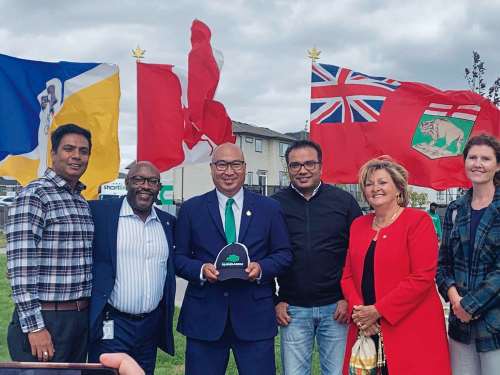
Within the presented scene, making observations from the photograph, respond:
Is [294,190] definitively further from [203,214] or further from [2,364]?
[2,364]

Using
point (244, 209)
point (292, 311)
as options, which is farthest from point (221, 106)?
point (292, 311)

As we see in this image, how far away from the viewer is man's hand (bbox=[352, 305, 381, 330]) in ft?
12.5

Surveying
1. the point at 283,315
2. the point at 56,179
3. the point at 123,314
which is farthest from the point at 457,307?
the point at 56,179

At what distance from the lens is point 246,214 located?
4.37 m

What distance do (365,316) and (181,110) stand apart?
3.55 m

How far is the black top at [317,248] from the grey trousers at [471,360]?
3.18 ft

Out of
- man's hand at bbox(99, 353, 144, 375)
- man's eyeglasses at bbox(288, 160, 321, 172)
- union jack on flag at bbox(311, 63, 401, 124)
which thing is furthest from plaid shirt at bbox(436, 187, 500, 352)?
union jack on flag at bbox(311, 63, 401, 124)

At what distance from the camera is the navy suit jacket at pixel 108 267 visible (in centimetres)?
407

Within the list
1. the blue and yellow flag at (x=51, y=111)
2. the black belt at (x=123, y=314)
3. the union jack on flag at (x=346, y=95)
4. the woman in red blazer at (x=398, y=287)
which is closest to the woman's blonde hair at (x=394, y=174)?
the woman in red blazer at (x=398, y=287)

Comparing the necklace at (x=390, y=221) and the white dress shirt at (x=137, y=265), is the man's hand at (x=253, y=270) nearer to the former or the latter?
the white dress shirt at (x=137, y=265)

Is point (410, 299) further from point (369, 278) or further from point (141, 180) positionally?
point (141, 180)

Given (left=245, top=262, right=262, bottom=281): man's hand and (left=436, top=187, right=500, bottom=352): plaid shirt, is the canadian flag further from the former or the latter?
(left=436, top=187, right=500, bottom=352): plaid shirt

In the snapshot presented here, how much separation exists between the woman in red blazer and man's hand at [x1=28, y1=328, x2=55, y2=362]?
2.13 meters

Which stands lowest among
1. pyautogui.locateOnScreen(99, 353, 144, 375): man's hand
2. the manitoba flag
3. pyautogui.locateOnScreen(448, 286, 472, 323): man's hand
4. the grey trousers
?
the grey trousers
